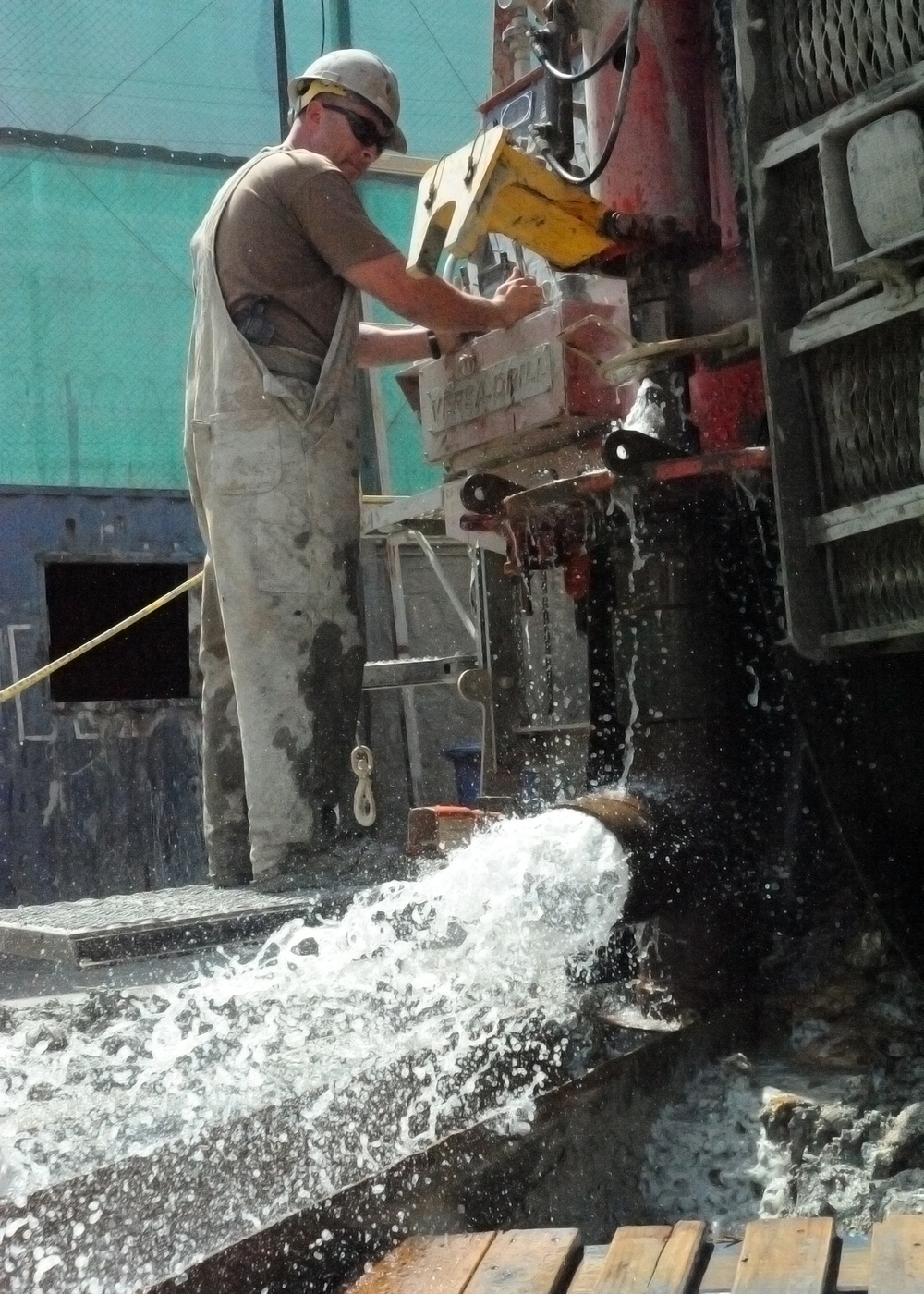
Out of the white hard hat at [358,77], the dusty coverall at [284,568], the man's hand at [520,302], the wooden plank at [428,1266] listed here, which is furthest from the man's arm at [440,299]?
the wooden plank at [428,1266]

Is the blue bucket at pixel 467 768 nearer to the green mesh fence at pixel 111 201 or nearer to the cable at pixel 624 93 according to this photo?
the green mesh fence at pixel 111 201

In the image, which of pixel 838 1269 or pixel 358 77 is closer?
pixel 838 1269

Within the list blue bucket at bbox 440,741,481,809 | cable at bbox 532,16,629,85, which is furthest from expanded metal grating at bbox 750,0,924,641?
blue bucket at bbox 440,741,481,809

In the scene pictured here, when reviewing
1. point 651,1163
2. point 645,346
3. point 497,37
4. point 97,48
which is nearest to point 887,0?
point 645,346

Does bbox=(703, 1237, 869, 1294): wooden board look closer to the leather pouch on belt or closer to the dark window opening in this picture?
the leather pouch on belt

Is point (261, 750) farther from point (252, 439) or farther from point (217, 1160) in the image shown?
point (217, 1160)

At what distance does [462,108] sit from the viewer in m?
8.84

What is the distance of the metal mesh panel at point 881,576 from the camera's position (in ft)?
10.5

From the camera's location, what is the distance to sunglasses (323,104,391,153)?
4551 mm

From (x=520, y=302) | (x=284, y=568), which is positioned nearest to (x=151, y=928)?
(x=284, y=568)

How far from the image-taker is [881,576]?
3262 millimetres

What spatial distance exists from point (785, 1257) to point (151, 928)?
6.53 feet

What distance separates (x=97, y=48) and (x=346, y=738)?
5.29 metres

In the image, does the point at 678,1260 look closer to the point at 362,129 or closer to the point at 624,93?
the point at 624,93
